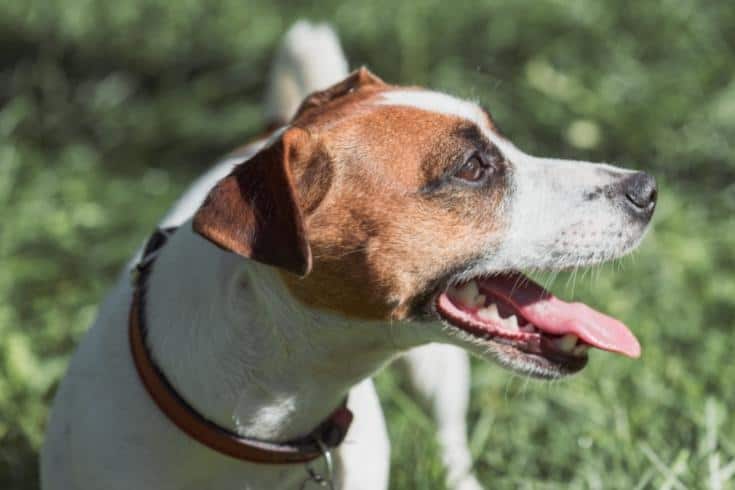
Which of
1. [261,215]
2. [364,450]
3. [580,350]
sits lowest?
[364,450]

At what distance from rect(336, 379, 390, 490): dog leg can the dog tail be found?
4.57 ft

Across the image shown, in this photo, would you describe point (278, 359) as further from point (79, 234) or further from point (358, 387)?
point (79, 234)

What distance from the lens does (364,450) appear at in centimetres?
357

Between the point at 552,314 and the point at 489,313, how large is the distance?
6.5 inches

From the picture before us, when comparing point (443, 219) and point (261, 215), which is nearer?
point (261, 215)

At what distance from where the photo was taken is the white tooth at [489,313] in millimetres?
3242

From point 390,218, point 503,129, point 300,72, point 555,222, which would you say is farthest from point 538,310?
point 503,129

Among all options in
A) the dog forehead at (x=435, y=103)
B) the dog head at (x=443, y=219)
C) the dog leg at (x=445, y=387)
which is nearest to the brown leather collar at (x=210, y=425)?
the dog head at (x=443, y=219)

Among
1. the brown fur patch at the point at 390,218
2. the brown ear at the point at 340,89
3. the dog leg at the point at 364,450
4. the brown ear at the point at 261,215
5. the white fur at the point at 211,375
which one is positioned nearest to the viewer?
the brown ear at the point at 261,215

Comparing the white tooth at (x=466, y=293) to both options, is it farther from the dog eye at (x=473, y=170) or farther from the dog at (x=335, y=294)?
the dog eye at (x=473, y=170)

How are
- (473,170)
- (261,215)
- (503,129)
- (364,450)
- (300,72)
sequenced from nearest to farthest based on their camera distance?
(261,215), (473,170), (364,450), (300,72), (503,129)

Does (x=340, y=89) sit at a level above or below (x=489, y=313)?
above

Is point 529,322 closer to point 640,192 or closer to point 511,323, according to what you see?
point 511,323

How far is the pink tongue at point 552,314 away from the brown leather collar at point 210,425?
534 mm
